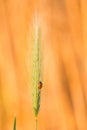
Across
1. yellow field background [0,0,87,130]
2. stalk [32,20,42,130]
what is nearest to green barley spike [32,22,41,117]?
stalk [32,20,42,130]

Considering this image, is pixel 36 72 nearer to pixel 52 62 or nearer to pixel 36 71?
pixel 36 71

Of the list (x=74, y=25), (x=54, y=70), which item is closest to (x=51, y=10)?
(x=74, y=25)

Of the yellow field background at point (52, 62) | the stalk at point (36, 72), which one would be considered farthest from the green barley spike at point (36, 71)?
the yellow field background at point (52, 62)

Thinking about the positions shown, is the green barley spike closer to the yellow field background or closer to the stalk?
the stalk

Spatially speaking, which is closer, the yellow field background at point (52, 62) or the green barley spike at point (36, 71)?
the green barley spike at point (36, 71)

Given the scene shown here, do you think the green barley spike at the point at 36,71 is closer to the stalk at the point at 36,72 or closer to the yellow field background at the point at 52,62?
the stalk at the point at 36,72

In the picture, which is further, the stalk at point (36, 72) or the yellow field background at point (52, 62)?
the yellow field background at point (52, 62)

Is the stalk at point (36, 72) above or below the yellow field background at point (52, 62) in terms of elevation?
above
